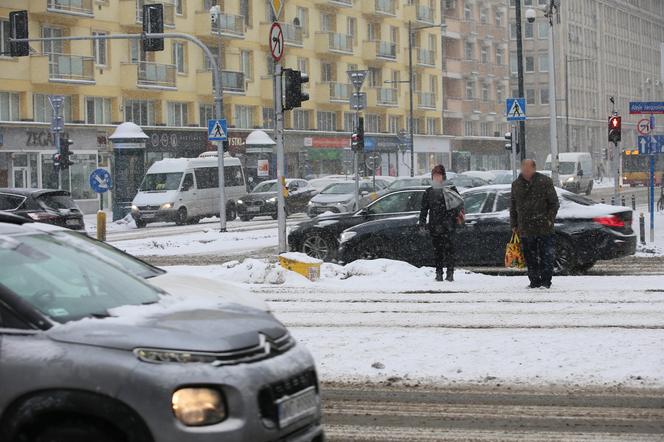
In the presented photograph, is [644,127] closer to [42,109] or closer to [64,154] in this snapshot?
[64,154]

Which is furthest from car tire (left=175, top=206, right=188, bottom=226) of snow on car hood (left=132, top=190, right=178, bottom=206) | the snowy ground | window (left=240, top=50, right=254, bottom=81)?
window (left=240, top=50, right=254, bottom=81)

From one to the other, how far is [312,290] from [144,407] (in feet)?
38.4

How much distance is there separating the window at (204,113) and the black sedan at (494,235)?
44.0m

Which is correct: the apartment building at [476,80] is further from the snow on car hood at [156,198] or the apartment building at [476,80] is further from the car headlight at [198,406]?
the car headlight at [198,406]

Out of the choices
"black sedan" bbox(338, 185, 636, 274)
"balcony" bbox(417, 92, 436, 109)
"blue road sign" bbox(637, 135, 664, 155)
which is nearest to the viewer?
"black sedan" bbox(338, 185, 636, 274)

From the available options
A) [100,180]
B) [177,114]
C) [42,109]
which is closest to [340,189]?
[100,180]

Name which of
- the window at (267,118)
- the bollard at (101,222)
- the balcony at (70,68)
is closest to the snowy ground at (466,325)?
the bollard at (101,222)

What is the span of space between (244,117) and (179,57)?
618 cm

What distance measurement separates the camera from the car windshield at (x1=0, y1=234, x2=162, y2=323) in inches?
228

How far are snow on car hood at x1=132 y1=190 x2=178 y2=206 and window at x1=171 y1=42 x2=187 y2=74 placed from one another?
19.3m

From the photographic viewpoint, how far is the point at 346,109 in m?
76.4

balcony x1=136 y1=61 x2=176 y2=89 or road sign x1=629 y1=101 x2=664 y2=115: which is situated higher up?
balcony x1=136 y1=61 x2=176 y2=89

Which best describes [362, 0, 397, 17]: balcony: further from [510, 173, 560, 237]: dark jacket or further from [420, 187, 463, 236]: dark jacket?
[510, 173, 560, 237]: dark jacket

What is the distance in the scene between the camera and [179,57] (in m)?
62.0
